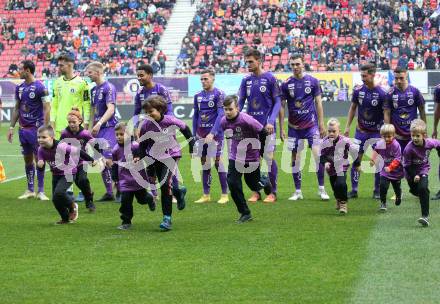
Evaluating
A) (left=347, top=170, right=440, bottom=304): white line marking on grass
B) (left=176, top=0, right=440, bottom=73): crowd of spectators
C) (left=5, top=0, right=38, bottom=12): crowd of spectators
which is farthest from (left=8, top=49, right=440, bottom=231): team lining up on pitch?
(left=5, top=0, right=38, bottom=12): crowd of spectators

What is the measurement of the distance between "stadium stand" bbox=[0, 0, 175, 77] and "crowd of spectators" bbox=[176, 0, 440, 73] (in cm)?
244

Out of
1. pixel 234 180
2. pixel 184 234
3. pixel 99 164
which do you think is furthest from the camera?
pixel 99 164

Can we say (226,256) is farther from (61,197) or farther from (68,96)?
(68,96)

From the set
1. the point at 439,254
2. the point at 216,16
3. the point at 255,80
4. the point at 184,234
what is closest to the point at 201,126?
the point at 255,80

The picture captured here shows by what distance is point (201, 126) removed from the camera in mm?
14953

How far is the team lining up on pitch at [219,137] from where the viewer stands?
39.3ft

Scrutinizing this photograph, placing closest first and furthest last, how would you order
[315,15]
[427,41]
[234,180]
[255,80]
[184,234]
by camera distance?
[184,234] → [234,180] → [255,80] → [427,41] → [315,15]

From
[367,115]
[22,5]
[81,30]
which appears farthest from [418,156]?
[22,5]

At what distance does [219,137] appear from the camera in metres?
15.0

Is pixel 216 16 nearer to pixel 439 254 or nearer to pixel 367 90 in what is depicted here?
pixel 367 90

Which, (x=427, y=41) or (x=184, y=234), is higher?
(x=427, y=41)

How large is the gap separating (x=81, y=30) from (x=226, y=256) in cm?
3849

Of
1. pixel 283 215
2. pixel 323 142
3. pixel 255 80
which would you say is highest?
pixel 255 80

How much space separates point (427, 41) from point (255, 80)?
27639 mm
